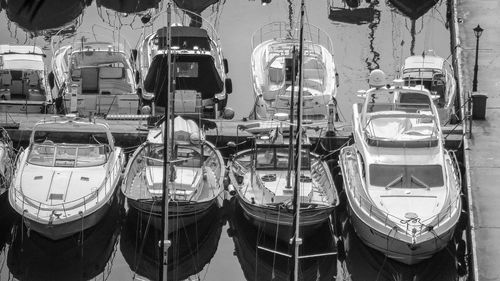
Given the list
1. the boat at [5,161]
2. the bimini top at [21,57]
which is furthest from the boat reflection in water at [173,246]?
the bimini top at [21,57]

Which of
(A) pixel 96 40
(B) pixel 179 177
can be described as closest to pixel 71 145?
(B) pixel 179 177

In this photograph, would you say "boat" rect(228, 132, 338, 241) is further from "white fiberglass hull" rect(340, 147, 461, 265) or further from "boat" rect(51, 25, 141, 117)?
"boat" rect(51, 25, 141, 117)

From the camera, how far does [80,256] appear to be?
151 feet

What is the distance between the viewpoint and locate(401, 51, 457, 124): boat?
53.2 meters

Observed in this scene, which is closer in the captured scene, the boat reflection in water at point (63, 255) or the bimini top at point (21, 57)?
the boat reflection in water at point (63, 255)

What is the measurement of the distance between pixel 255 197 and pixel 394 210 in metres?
4.08

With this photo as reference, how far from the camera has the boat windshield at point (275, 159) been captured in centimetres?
4738

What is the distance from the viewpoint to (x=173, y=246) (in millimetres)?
46406

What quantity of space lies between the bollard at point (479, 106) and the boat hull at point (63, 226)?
1259 centimetres

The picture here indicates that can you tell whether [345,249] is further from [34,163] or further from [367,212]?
[34,163]

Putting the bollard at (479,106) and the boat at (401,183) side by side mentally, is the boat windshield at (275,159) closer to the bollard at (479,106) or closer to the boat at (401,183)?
the boat at (401,183)

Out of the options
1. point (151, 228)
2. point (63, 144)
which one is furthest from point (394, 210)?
point (63, 144)

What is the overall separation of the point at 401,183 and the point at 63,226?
9510 millimetres

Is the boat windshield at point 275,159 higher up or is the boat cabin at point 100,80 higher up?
the boat cabin at point 100,80
